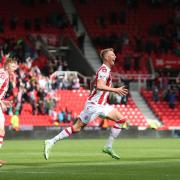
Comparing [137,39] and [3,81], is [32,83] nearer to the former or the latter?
[137,39]

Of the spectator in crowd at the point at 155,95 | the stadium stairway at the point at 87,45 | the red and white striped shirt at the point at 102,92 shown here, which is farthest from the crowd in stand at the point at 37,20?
the red and white striped shirt at the point at 102,92

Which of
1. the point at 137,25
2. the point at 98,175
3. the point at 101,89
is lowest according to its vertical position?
the point at 98,175

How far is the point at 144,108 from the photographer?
49781 mm

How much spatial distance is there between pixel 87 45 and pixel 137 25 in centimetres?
440

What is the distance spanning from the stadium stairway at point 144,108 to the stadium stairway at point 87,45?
3052 mm

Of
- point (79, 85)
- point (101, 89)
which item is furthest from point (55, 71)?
point (101, 89)

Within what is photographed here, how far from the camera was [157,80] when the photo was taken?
51.0 m

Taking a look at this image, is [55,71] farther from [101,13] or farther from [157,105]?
[101,13]

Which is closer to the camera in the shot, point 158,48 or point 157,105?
point 157,105

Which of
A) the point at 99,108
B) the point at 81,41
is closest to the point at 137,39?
the point at 81,41

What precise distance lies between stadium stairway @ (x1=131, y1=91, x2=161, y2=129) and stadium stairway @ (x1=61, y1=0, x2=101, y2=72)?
3052 mm

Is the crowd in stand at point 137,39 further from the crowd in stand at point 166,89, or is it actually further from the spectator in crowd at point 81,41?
the crowd in stand at point 166,89

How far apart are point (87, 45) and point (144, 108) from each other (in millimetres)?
6897

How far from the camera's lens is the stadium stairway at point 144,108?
4841cm
